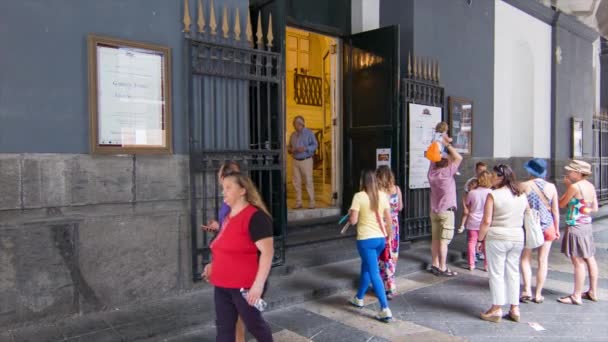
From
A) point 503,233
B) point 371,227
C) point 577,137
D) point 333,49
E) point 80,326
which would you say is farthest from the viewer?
point 577,137

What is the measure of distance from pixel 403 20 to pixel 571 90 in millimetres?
7331

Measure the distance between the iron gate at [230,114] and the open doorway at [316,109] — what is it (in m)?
2.09

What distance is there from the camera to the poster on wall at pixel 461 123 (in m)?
8.68

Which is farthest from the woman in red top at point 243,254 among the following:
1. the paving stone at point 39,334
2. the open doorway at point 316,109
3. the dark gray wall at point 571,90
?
the dark gray wall at point 571,90

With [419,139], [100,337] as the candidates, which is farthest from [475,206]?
[100,337]

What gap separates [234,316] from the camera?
3271mm

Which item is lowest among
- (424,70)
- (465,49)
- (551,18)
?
(424,70)

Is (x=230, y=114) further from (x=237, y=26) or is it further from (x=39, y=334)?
(x=39, y=334)

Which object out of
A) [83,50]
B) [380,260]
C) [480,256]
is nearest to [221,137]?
[83,50]

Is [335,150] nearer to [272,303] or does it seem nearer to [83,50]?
[272,303]

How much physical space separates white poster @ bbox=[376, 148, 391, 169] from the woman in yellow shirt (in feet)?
9.73

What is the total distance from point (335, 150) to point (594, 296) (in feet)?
14.8

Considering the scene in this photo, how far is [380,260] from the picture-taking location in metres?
5.18

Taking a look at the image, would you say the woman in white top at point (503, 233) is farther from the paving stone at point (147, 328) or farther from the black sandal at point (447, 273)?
the paving stone at point (147, 328)
